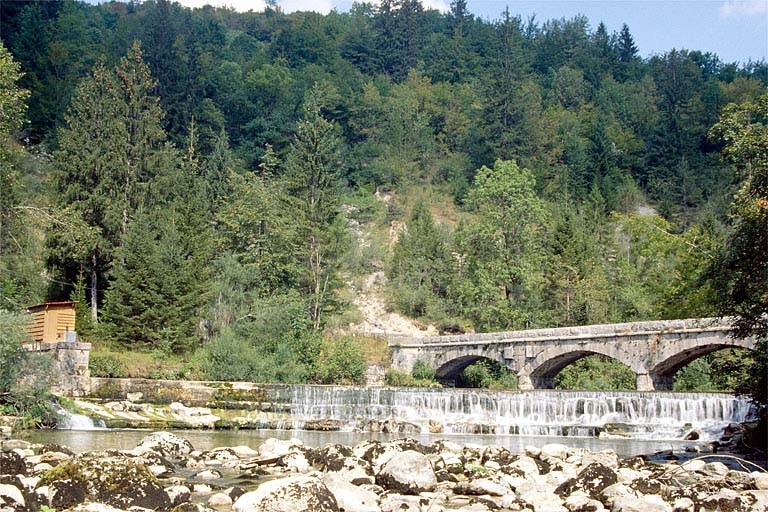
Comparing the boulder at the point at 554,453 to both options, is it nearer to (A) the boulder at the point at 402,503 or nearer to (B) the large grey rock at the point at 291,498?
(A) the boulder at the point at 402,503

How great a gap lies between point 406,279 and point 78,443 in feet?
131

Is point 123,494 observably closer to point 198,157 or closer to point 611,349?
point 611,349

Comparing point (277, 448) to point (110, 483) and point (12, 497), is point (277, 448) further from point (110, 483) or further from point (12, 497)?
point (12, 497)

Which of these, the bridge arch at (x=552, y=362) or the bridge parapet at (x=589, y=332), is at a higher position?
the bridge parapet at (x=589, y=332)

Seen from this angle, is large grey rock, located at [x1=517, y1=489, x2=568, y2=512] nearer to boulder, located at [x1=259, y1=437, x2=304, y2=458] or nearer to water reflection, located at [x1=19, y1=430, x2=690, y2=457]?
boulder, located at [x1=259, y1=437, x2=304, y2=458]

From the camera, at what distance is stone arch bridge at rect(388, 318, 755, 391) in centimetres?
3647

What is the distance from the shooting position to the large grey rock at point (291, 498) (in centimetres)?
1298

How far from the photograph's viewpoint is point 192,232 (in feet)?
164

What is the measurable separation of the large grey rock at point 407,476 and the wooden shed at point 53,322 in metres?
25.4

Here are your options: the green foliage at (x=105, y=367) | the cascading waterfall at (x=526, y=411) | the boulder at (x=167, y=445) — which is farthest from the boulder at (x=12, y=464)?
the green foliage at (x=105, y=367)

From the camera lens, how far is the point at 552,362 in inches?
1695

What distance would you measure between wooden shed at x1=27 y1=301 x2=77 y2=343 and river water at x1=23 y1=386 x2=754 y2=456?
863cm

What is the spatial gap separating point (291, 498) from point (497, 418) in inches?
884

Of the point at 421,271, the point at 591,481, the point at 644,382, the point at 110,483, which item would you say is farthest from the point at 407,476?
the point at 421,271
